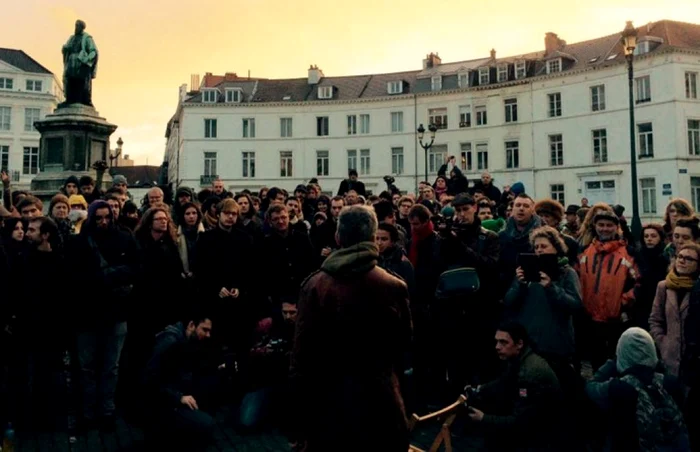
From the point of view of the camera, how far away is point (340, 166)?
172ft

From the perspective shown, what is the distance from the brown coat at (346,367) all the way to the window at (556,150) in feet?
148

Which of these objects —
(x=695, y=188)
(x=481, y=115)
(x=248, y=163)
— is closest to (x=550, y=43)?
(x=481, y=115)

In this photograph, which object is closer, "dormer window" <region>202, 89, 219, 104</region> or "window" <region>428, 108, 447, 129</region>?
"window" <region>428, 108, 447, 129</region>

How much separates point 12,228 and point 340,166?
1807 inches

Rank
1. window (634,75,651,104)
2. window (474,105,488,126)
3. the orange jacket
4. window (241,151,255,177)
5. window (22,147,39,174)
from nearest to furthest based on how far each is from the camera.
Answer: the orange jacket → window (634,75,651,104) → window (474,105,488,126) → window (241,151,255,177) → window (22,147,39,174)

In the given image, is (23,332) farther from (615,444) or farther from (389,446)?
(615,444)

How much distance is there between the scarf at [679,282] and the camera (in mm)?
5805

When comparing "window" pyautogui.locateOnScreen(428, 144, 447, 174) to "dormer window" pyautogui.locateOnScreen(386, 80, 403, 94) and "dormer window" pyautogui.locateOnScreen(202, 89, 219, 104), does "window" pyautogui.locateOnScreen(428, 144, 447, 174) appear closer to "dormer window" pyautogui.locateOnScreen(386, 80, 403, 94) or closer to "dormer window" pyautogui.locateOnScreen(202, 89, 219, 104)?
"dormer window" pyautogui.locateOnScreen(386, 80, 403, 94)

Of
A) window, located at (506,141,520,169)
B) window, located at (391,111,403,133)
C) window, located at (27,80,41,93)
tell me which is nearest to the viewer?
window, located at (506,141,520,169)

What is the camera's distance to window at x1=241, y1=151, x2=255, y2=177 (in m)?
53.5

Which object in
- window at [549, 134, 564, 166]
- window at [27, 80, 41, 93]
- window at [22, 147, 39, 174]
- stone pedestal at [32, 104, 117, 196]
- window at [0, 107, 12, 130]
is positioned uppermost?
A: window at [27, 80, 41, 93]

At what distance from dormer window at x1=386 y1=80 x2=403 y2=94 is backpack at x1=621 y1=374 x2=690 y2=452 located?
5016 cm

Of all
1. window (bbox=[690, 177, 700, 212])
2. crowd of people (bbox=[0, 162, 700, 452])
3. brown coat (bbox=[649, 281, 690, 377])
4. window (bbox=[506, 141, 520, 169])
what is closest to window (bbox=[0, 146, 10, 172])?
window (bbox=[506, 141, 520, 169])

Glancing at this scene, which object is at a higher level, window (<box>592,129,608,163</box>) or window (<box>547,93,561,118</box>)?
window (<box>547,93,561,118</box>)
